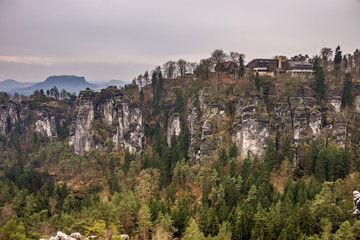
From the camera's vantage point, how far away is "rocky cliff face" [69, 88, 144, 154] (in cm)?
6781

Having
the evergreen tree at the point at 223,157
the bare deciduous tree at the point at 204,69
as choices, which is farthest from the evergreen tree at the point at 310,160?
the bare deciduous tree at the point at 204,69

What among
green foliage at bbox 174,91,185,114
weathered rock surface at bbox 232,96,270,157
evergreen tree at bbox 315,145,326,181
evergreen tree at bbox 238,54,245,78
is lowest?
evergreen tree at bbox 315,145,326,181

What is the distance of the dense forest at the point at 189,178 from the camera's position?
105ft

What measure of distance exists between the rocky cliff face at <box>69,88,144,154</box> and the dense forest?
1320 mm

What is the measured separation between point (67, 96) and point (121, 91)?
120 ft

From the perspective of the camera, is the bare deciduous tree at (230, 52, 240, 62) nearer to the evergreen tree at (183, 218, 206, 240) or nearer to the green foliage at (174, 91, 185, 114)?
the green foliage at (174, 91, 185, 114)

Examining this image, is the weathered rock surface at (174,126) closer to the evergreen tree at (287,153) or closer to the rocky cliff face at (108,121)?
the rocky cliff face at (108,121)

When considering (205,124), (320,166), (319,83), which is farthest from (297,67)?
(320,166)

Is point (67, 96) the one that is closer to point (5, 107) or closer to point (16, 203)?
point (5, 107)

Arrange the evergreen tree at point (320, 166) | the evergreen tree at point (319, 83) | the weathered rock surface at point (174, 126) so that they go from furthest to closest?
the weathered rock surface at point (174, 126)
the evergreen tree at point (319, 83)
the evergreen tree at point (320, 166)

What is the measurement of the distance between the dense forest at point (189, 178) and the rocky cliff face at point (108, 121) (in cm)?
132

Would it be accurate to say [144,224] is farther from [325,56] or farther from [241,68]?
[325,56]

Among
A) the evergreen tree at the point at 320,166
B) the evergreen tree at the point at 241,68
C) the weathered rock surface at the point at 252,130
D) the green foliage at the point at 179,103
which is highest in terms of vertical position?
the evergreen tree at the point at 241,68

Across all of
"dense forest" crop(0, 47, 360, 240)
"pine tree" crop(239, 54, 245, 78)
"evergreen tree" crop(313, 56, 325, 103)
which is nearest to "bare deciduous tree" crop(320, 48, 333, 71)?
"dense forest" crop(0, 47, 360, 240)
